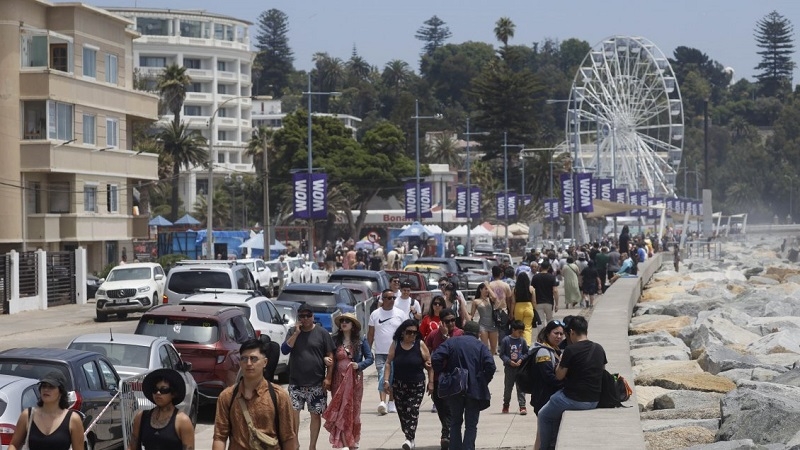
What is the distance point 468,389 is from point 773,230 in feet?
587

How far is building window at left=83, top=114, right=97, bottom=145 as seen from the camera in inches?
2064

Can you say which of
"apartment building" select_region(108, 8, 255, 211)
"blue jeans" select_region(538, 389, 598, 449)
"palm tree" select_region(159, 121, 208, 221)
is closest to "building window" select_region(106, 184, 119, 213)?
"palm tree" select_region(159, 121, 208, 221)

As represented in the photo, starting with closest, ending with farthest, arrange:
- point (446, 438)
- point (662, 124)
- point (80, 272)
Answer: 1. point (446, 438)
2. point (80, 272)
3. point (662, 124)

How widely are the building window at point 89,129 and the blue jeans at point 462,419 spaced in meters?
40.9

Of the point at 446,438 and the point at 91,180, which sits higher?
the point at 91,180

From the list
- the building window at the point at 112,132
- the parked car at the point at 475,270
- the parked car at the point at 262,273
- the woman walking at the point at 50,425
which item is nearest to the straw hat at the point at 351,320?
the woman walking at the point at 50,425

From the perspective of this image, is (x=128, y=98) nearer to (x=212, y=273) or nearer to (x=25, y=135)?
(x=25, y=135)

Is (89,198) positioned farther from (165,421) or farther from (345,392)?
(165,421)

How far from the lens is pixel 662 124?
108000 mm

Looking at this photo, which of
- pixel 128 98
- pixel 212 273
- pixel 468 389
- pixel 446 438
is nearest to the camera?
pixel 468 389

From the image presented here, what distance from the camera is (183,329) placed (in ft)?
61.1

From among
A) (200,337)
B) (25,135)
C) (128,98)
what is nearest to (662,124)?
(128,98)

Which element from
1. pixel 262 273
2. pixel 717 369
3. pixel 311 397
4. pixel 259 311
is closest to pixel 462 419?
pixel 311 397

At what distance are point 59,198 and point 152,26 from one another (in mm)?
97572
